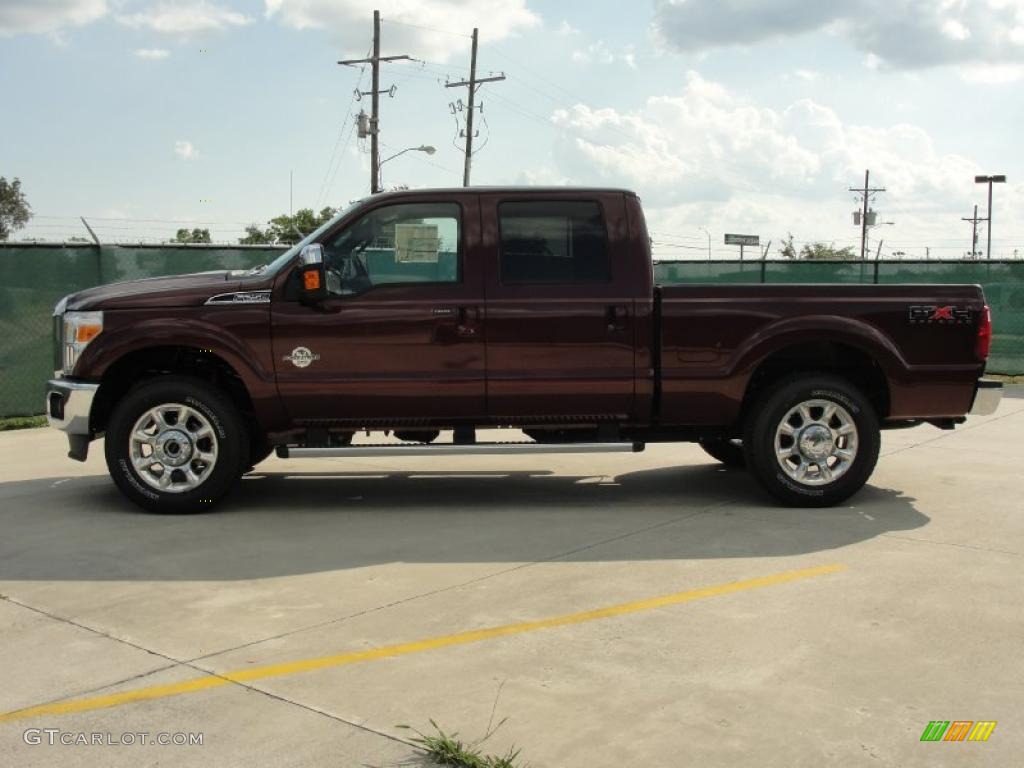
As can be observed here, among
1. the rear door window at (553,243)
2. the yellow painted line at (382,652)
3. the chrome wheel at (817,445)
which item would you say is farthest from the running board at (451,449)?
the yellow painted line at (382,652)

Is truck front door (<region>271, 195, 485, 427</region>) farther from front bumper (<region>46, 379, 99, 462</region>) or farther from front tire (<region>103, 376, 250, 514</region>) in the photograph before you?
front bumper (<region>46, 379, 99, 462</region>)

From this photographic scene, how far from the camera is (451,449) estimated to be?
7.20m

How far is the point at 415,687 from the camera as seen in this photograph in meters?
4.09

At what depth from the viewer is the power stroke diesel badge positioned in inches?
278

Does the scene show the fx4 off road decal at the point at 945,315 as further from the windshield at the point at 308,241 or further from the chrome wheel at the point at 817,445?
the windshield at the point at 308,241

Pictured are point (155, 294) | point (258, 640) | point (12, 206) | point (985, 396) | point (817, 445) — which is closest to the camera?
point (258, 640)

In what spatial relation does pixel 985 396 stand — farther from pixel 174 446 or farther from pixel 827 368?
pixel 174 446

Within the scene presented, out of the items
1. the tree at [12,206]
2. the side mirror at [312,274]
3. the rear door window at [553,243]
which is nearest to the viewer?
the side mirror at [312,274]

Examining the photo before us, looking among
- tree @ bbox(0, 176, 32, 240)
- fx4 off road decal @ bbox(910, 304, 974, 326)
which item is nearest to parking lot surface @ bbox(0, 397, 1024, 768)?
fx4 off road decal @ bbox(910, 304, 974, 326)

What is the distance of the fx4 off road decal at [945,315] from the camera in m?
7.25

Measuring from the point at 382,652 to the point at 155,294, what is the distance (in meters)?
3.52

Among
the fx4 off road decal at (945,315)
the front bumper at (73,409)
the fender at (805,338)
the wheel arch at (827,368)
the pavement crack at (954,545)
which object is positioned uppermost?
the fx4 off road decal at (945,315)

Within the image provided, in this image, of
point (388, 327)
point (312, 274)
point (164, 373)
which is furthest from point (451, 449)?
point (164, 373)

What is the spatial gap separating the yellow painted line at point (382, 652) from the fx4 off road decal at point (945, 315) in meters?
2.34
